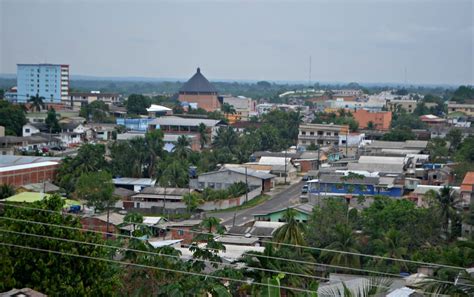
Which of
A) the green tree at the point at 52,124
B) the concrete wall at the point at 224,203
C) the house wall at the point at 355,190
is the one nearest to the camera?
the concrete wall at the point at 224,203

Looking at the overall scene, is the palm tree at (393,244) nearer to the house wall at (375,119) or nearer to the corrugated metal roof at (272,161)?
the corrugated metal roof at (272,161)

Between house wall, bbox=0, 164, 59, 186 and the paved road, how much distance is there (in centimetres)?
458

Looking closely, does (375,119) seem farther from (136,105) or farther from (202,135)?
(202,135)

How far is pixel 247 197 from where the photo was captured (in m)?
20.1

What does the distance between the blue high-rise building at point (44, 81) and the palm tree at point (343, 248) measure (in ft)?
129

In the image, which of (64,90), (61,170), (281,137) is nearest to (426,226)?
(61,170)

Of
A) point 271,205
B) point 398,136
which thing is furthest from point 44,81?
point 271,205

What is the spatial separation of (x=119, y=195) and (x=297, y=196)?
4.41 meters

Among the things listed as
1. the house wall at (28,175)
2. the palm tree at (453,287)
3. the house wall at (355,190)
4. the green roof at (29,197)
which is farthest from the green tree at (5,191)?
the palm tree at (453,287)

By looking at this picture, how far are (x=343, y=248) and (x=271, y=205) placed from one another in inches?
286

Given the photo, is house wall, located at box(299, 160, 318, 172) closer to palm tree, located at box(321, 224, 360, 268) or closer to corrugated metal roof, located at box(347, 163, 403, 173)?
corrugated metal roof, located at box(347, 163, 403, 173)

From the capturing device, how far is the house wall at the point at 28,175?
61.8 feet

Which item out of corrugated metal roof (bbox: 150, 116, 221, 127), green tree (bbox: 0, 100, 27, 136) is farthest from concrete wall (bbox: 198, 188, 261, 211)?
green tree (bbox: 0, 100, 27, 136)

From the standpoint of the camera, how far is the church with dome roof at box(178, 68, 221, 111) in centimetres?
5022
